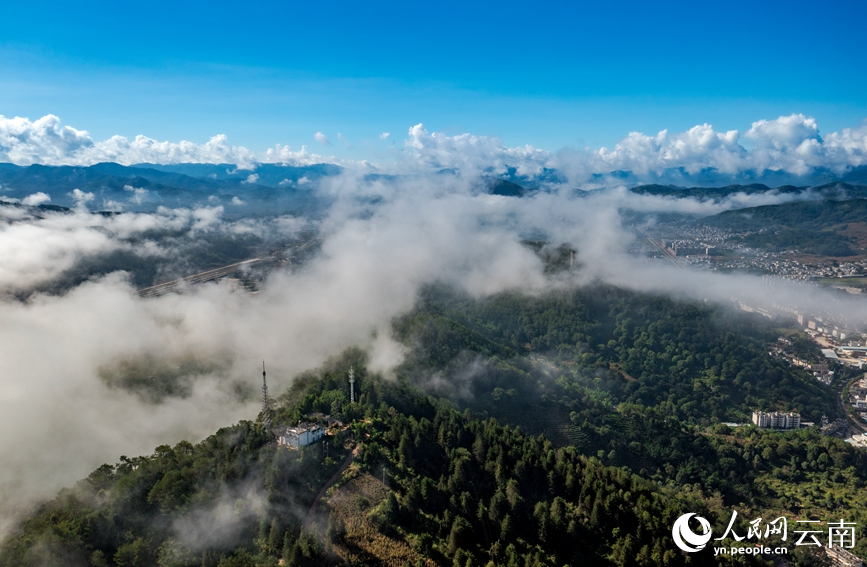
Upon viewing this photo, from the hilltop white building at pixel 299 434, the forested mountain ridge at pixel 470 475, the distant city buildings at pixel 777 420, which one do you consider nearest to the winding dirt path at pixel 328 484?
the forested mountain ridge at pixel 470 475

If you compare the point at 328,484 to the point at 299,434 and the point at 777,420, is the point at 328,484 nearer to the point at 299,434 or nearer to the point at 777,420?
the point at 299,434

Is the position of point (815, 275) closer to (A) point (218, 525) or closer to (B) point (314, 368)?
(B) point (314, 368)

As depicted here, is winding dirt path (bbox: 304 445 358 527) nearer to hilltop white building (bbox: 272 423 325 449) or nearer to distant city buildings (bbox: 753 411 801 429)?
hilltop white building (bbox: 272 423 325 449)

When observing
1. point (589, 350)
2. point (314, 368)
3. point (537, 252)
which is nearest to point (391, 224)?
point (537, 252)

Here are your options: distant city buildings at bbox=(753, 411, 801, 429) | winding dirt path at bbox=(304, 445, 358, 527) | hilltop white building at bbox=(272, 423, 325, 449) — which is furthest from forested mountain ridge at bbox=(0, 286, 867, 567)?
distant city buildings at bbox=(753, 411, 801, 429)

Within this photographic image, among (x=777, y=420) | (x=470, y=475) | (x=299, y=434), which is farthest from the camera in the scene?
(x=777, y=420)

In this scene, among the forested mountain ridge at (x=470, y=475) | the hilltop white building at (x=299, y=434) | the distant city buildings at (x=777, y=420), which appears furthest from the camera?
the distant city buildings at (x=777, y=420)

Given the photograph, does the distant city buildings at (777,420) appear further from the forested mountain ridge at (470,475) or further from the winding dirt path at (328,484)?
the winding dirt path at (328,484)

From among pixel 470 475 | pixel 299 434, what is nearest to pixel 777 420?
pixel 470 475

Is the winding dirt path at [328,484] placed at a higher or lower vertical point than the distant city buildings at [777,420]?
higher
